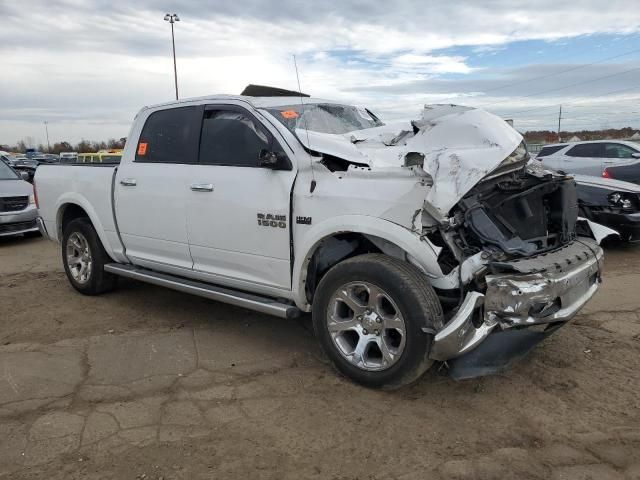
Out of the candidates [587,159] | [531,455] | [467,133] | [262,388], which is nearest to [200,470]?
[262,388]

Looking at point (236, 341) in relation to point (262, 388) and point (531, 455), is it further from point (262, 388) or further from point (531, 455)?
point (531, 455)

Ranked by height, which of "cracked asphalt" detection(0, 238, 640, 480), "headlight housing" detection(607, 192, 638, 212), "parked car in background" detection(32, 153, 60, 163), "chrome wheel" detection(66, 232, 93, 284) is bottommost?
"parked car in background" detection(32, 153, 60, 163)

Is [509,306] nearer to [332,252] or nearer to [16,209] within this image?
[332,252]

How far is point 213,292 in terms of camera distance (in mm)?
4523

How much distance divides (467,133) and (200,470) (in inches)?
106

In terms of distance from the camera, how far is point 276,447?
10.1ft

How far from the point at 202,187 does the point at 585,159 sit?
1163 cm

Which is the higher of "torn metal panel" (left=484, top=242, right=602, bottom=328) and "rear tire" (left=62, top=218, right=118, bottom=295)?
Result: "torn metal panel" (left=484, top=242, right=602, bottom=328)

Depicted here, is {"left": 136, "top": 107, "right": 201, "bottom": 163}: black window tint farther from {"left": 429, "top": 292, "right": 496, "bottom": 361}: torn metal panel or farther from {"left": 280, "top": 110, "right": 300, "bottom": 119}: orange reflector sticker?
{"left": 429, "top": 292, "right": 496, "bottom": 361}: torn metal panel

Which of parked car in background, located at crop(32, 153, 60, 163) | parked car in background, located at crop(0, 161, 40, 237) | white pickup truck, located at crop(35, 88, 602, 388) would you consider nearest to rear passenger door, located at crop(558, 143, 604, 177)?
white pickup truck, located at crop(35, 88, 602, 388)

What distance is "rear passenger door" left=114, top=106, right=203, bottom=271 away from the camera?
4.82 meters

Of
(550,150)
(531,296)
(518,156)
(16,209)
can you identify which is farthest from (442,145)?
(550,150)

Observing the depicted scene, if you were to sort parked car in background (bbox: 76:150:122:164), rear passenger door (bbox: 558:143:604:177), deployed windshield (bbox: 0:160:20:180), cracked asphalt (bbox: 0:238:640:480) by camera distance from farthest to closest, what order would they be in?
rear passenger door (bbox: 558:143:604:177), deployed windshield (bbox: 0:160:20:180), parked car in background (bbox: 76:150:122:164), cracked asphalt (bbox: 0:238:640:480)

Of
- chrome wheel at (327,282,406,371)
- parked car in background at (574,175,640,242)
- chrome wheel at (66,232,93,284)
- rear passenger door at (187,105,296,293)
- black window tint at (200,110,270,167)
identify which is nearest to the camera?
chrome wheel at (327,282,406,371)
